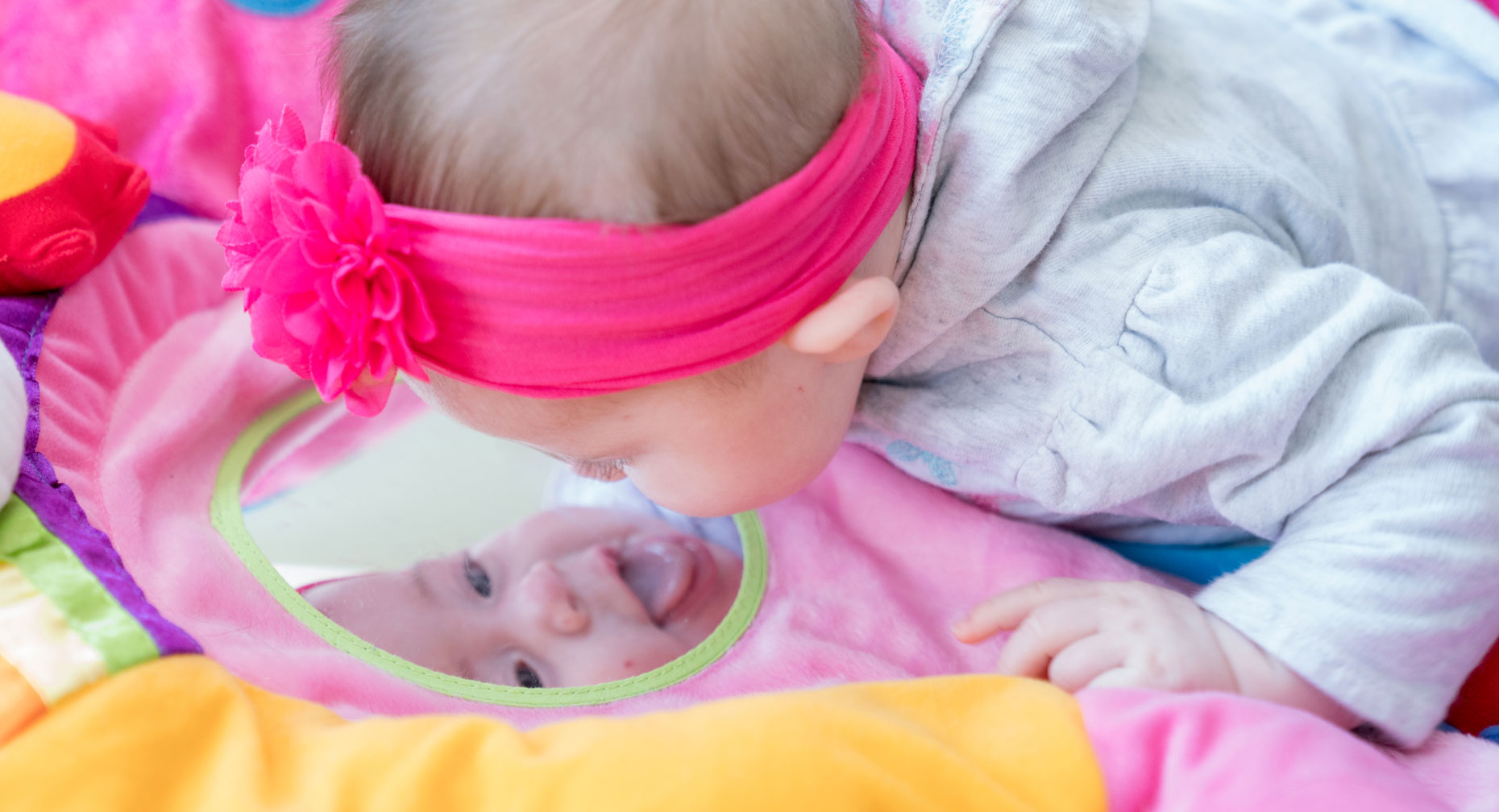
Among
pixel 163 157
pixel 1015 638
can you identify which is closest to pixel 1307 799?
pixel 1015 638

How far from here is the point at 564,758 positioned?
58 cm

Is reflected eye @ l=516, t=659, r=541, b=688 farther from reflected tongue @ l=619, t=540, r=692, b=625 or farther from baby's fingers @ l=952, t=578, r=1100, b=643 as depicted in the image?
baby's fingers @ l=952, t=578, r=1100, b=643

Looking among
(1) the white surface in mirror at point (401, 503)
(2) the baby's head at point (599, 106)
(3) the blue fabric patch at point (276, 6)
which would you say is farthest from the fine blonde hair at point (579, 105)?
(3) the blue fabric patch at point (276, 6)

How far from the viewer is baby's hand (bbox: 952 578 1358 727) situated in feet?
2.35

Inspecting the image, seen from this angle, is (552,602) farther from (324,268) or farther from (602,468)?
(324,268)

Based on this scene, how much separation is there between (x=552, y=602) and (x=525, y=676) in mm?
58

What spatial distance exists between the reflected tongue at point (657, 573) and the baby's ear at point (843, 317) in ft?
1.02

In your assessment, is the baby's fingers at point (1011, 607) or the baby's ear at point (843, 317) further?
the baby's fingers at point (1011, 607)

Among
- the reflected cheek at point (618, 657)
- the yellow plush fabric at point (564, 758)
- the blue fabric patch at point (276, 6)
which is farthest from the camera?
the blue fabric patch at point (276, 6)

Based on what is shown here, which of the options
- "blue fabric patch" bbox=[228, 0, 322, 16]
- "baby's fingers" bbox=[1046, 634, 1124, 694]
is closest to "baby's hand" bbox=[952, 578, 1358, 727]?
"baby's fingers" bbox=[1046, 634, 1124, 694]

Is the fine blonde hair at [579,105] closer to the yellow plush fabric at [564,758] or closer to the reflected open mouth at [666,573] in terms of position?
the yellow plush fabric at [564,758]

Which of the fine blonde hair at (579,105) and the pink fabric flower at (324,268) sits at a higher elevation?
the fine blonde hair at (579,105)

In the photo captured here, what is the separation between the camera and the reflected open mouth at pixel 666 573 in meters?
0.94

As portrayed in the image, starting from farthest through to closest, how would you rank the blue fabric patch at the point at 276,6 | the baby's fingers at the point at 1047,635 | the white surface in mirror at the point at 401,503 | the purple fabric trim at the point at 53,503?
the blue fabric patch at the point at 276,6 < the white surface in mirror at the point at 401,503 < the baby's fingers at the point at 1047,635 < the purple fabric trim at the point at 53,503
